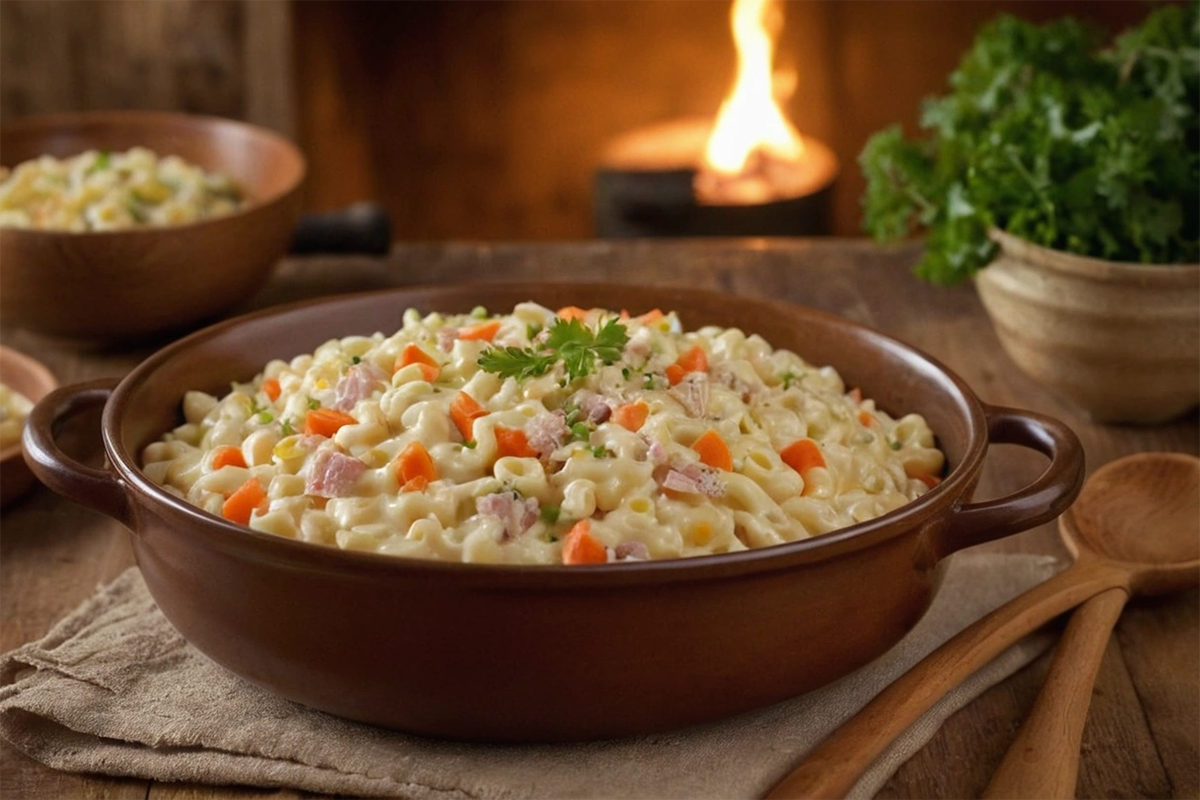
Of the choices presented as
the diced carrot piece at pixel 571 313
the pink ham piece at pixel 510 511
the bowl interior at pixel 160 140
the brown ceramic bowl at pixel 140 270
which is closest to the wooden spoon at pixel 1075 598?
the pink ham piece at pixel 510 511

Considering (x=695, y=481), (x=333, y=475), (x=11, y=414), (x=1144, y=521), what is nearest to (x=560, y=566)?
(x=695, y=481)

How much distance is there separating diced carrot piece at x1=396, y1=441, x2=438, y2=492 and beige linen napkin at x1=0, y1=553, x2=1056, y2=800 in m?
0.33

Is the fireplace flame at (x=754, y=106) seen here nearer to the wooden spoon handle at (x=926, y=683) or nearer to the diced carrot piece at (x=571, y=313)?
the diced carrot piece at (x=571, y=313)

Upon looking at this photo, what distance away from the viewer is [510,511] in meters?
1.81

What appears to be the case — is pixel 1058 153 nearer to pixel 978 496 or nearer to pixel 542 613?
pixel 978 496

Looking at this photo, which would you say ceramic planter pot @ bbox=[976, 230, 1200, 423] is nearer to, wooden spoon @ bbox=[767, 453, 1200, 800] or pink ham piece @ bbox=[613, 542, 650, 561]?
wooden spoon @ bbox=[767, 453, 1200, 800]

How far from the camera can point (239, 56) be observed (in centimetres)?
509

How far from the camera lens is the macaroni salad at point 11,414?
2.52 meters

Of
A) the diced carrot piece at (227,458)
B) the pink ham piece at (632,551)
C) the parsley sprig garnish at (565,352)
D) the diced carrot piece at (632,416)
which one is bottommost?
the diced carrot piece at (227,458)

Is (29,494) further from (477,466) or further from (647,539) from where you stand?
(647,539)

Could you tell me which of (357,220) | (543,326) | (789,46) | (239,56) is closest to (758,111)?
(789,46)

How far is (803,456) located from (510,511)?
0.47 meters

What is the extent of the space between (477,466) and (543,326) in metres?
0.42

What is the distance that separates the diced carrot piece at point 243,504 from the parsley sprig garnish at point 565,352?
0.37m
